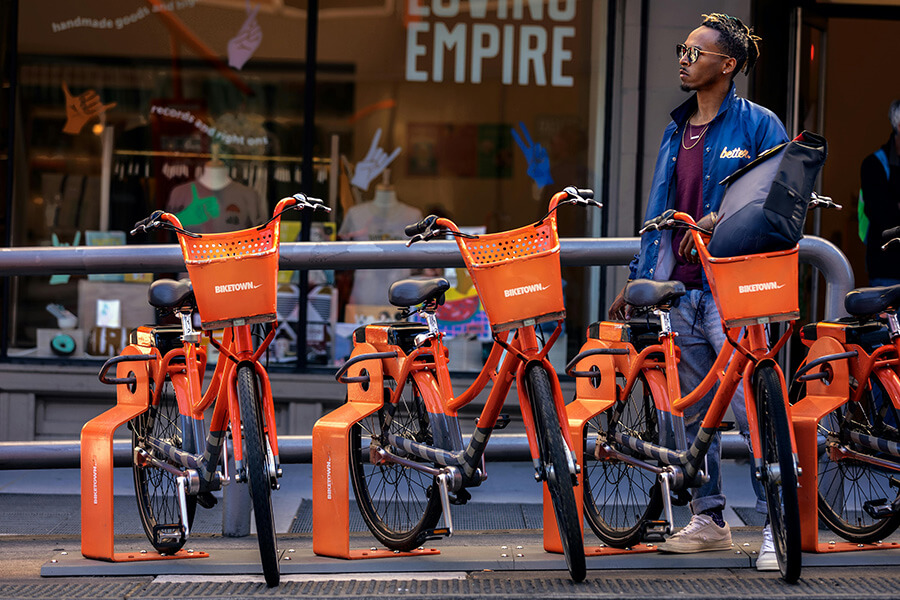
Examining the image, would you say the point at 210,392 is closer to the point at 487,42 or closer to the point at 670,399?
the point at 670,399

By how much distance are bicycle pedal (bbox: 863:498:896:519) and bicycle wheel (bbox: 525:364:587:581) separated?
134 cm

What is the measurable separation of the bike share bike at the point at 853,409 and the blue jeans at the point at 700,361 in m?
0.25

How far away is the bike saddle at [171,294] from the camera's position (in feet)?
14.6

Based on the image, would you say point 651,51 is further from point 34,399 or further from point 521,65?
point 34,399

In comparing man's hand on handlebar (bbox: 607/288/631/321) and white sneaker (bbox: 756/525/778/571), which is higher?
man's hand on handlebar (bbox: 607/288/631/321)

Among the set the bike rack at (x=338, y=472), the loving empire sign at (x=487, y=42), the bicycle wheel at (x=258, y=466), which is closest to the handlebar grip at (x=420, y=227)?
the bike rack at (x=338, y=472)

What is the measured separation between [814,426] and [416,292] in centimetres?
168

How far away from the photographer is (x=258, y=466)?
4.00 metres

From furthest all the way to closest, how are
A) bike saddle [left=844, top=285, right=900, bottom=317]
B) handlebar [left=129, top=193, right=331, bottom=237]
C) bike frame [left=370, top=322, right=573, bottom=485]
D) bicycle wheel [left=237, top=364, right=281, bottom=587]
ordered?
bike saddle [left=844, top=285, right=900, bottom=317] → handlebar [left=129, top=193, right=331, bottom=237] → bike frame [left=370, top=322, right=573, bottom=485] → bicycle wheel [left=237, top=364, right=281, bottom=587]

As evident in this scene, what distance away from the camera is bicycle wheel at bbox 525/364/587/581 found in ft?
12.8

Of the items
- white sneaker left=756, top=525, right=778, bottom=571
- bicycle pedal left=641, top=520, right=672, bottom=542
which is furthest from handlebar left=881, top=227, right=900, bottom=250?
bicycle pedal left=641, top=520, right=672, bottom=542

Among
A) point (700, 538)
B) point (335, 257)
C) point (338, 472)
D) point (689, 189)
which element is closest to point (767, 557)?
point (700, 538)

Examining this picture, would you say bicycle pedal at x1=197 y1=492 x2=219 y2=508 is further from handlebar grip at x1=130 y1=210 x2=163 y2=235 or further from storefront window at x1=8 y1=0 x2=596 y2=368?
storefront window at x1=8 y1=0 x2=596 y2=368

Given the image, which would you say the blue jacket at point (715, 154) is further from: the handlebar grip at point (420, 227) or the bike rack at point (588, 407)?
the handlebar grip at point (420, 227)
